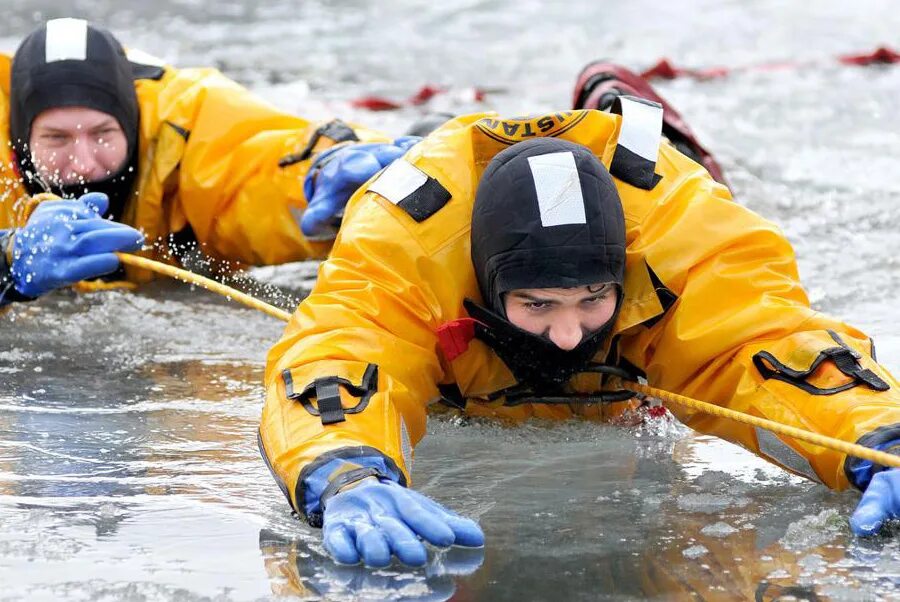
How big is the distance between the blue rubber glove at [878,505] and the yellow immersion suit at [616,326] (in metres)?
0.11

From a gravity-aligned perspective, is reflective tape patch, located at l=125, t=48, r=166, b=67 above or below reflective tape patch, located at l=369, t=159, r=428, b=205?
below

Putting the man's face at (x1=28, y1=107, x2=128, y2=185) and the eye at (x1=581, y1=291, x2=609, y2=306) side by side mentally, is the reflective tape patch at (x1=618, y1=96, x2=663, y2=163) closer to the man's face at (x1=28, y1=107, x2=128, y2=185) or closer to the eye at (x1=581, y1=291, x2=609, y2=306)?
the eye at (x1=581, y1=291, x2=609, y2=306)

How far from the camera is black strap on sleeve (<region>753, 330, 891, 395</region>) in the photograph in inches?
122

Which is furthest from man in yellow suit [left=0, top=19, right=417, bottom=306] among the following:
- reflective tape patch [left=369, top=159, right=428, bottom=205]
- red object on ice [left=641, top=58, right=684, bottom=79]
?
red object on ice [left=641, top=58, right=684, bottom=79]

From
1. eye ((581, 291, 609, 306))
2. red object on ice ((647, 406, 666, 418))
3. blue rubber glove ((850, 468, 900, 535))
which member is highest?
eye ((581, 291, 609, 306))

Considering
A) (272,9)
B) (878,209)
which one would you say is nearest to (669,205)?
(878,209)

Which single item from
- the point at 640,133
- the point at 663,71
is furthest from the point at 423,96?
the point at 640,133

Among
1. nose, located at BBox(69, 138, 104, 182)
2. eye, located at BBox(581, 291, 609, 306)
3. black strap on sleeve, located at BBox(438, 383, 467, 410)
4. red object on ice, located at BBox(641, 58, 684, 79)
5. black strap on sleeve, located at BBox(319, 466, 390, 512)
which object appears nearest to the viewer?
black strap on sleeve, located at BBox(319, 466, 390, 512)

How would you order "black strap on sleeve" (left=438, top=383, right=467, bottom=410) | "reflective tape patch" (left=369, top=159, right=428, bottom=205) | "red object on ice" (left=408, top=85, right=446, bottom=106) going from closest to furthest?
"reflective tape patch" (left=369, top=159, right=428, bottom=205)
"black strap on sleeve" (left=438, top=383, right=467, bottom=410)
"red object on ice" (left=408, top=85, right=446, bottom=106)

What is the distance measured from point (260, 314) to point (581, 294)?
86.9 inches

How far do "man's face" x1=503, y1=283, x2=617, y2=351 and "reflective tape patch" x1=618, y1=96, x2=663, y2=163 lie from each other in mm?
407

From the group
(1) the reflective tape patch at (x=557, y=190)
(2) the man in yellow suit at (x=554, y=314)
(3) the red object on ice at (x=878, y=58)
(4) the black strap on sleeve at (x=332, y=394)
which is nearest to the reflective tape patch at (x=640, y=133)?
(2) the man in yellow suit at (x=554, y=314)

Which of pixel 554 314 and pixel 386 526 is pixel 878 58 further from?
pixel 386 526

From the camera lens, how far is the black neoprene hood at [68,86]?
5.11 metres
